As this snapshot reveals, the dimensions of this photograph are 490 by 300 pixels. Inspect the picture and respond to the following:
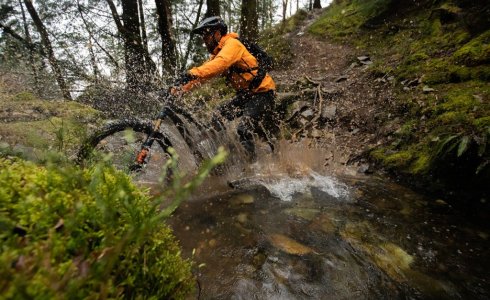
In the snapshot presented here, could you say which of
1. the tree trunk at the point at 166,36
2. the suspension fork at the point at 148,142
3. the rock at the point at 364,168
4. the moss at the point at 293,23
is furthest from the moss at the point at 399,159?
the moss at the point at 293,23

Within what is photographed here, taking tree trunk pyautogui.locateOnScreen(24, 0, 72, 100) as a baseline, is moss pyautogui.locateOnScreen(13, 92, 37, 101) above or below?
below

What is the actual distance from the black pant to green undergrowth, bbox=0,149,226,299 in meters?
4.21

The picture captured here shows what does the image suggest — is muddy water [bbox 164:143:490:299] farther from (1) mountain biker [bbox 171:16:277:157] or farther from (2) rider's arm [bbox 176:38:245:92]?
(2) rider's arm [bbox 176:38:245:92]

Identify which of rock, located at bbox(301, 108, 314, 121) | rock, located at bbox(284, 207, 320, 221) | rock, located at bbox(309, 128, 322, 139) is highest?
rock, located at bbox(301, 108, 314, 121)

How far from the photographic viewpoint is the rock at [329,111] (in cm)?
780

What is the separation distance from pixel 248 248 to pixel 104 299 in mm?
2257

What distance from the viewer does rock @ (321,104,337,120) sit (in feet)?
25.6

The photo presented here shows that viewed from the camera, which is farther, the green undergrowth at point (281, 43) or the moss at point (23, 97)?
the green undergrowth at point (281, 43)

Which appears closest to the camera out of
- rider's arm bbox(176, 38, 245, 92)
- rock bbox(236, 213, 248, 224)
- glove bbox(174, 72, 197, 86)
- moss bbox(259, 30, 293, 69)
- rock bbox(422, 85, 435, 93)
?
rock bbox(236, 213, 248, 224)

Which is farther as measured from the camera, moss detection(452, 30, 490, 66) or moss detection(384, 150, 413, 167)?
moss detection(452, 30, 490, 66)

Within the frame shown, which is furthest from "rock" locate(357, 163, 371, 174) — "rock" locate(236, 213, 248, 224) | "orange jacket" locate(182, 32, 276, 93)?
"rock" locate(236, 213, 248, 224)

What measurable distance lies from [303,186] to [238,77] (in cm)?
220

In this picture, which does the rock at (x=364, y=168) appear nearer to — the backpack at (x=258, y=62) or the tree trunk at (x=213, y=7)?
the backpack at (x=258, y=62)

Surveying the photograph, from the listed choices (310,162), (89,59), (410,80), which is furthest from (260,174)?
(89,59)
